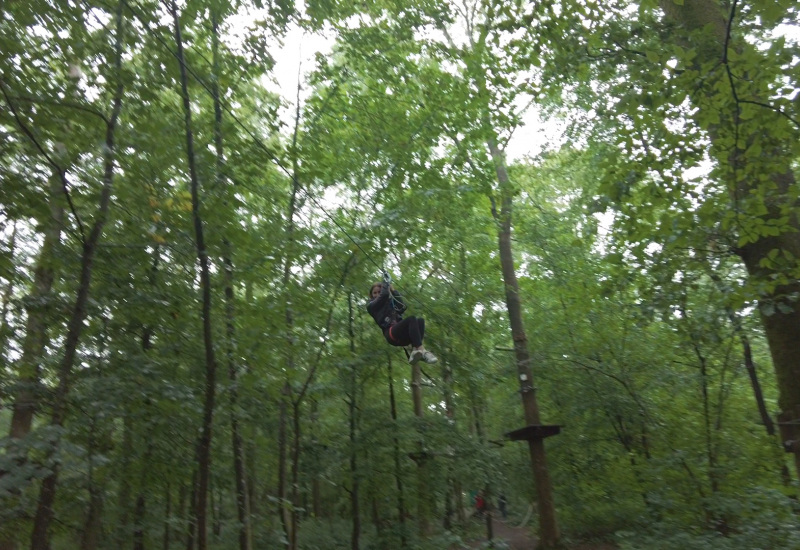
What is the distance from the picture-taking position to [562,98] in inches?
478

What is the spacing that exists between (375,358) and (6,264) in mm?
8097

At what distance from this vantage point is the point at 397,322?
7379mm

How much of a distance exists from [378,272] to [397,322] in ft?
13.2

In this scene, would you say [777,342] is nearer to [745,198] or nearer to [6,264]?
[745,198]

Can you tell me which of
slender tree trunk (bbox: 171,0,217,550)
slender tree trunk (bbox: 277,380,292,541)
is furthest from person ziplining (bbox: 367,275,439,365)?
slender tree trunk (bbox: 171,0,217,550)

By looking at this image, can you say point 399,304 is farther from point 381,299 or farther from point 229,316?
point 229,316

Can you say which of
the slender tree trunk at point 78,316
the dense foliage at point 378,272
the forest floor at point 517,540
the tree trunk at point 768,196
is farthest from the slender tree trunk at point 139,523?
the tree trunk at point 768,196

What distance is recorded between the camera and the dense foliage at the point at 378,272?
4.82 m

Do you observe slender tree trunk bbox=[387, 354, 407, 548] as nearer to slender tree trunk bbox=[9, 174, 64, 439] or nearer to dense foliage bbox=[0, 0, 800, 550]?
A: dense foliage bbox=[0, 0, 800, 550]

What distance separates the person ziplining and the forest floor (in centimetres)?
530

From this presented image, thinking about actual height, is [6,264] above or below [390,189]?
below

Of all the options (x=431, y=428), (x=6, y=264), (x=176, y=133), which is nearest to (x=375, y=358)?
(x=431, y=428)

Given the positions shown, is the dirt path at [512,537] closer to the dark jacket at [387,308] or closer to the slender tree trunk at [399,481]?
the slender tree trunk at [399,481]

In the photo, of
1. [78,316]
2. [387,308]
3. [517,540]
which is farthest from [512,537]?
[78,316]
